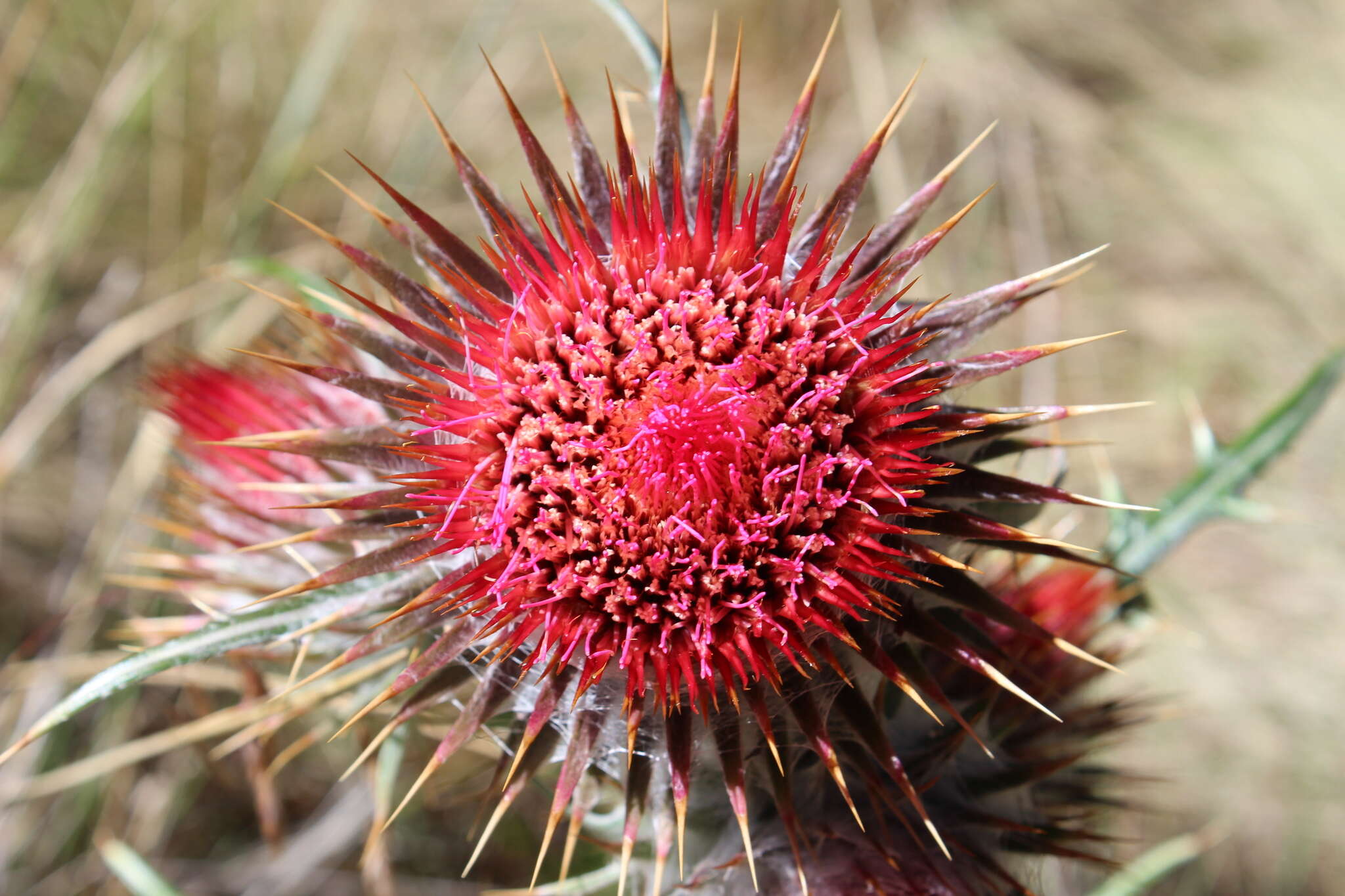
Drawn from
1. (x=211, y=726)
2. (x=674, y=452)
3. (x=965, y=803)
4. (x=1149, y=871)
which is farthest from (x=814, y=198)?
(x=674, y=452)

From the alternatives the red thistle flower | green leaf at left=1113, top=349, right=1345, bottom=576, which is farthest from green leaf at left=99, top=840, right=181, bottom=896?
green leaf at left=1113, top=349, right=1345, bottom=576

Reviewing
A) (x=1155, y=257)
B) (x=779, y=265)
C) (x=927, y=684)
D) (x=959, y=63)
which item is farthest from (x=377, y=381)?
(x=1155, y=257)

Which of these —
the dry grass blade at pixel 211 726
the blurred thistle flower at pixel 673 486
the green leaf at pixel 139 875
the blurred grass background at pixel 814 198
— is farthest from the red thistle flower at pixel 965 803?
the green leaf at pixel 139 875

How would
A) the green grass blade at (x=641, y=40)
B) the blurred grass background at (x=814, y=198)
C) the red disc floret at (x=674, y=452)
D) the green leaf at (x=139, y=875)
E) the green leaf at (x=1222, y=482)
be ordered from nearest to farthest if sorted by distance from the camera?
the red disc floret at (x=674, y=452) → the green grass blade at (x=641, y=40) → the green leaf at (x=139, y=875) → the green leaf at (x=1222, y=482) → the blurred grass background at (x=814, y=198)

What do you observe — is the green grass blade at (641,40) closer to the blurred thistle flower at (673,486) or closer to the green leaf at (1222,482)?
the blurred thistle flower at (673,486)

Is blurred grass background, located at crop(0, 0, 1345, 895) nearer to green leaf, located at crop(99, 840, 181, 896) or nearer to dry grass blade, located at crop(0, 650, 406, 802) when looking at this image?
dry grass blade, located at crop(0, 650, 406, 802)

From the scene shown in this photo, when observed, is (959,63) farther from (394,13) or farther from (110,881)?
(110,881)
